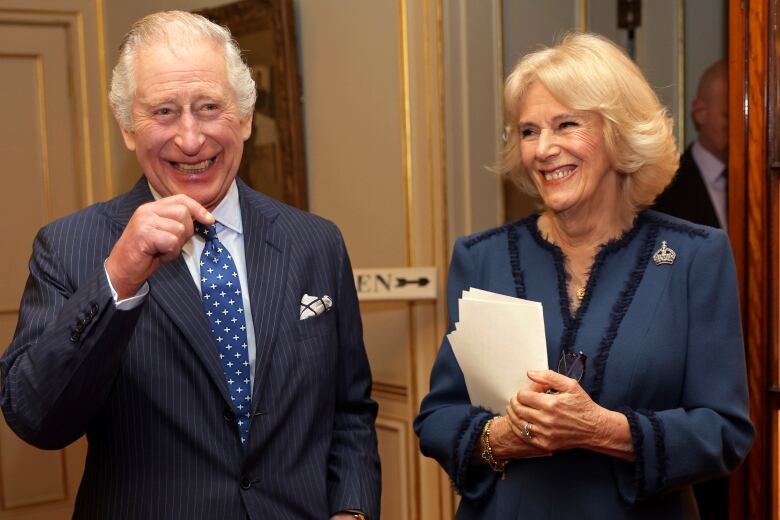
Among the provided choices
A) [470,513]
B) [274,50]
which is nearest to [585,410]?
[470,513]

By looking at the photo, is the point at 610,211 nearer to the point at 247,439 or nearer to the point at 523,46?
the point at 247,439

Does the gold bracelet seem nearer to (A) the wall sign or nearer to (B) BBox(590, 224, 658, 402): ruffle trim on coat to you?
(B) BBox(590, 224, 658, 402): ruffle trim on coat

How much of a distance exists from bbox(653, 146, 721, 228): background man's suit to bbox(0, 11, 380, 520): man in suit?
2.33 m

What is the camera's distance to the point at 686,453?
6.42 ft

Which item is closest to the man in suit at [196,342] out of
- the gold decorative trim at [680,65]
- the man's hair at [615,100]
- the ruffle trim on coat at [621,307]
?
the ruffle trim on coat at [621,307]

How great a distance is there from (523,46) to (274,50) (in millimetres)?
1121

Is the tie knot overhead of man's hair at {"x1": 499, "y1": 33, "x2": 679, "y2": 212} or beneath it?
beneath

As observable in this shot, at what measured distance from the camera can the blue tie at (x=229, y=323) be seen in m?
1.86

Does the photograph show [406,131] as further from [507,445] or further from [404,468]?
[507,445]

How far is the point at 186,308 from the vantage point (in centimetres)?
182

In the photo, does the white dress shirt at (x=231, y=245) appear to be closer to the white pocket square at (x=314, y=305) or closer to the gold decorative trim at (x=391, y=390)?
the white pocket square at (x=314, y=305)

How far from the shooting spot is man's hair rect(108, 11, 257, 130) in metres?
1.89

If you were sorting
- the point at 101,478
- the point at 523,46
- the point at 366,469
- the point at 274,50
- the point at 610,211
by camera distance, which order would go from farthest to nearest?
the point at 274,50 < the point at 523,46 < the point at 610,211 < the point at 366,469 < the point at 101,478

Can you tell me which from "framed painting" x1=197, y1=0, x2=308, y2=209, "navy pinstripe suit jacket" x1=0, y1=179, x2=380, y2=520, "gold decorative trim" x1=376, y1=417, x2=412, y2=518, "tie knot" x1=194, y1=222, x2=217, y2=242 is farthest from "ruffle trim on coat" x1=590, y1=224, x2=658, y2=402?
"framed painting" x1=197, y1=0, x2=308, y2=209
